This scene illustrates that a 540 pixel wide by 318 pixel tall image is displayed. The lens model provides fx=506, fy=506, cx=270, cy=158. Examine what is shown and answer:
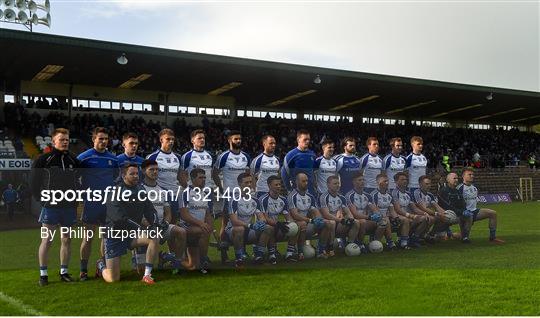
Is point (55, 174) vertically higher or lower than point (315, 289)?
higher

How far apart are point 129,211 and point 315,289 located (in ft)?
8.94

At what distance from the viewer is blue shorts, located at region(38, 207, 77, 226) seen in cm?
690

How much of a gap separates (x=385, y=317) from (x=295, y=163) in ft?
14.8

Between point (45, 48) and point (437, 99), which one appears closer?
point (45, 48)

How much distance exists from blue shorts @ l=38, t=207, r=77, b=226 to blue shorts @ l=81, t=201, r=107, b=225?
0.16 m

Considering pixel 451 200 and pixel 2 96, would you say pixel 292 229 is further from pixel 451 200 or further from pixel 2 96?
pixel 2 96

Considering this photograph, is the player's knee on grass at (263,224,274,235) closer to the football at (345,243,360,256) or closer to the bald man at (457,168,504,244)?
the football at (345,243,360,256)

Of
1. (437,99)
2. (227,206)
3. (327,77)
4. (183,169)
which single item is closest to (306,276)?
(227,206)

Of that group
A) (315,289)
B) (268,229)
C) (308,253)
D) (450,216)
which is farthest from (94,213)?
(450,216)

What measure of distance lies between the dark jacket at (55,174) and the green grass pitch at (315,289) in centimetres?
83

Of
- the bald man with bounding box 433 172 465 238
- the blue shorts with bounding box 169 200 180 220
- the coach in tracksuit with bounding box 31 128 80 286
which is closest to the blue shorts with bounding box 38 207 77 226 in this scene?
the coach in tracksuit with bounding box 31 128 80 286

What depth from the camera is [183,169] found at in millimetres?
7852

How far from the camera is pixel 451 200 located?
10.5 m

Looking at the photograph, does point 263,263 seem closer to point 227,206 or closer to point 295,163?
point 227,206
